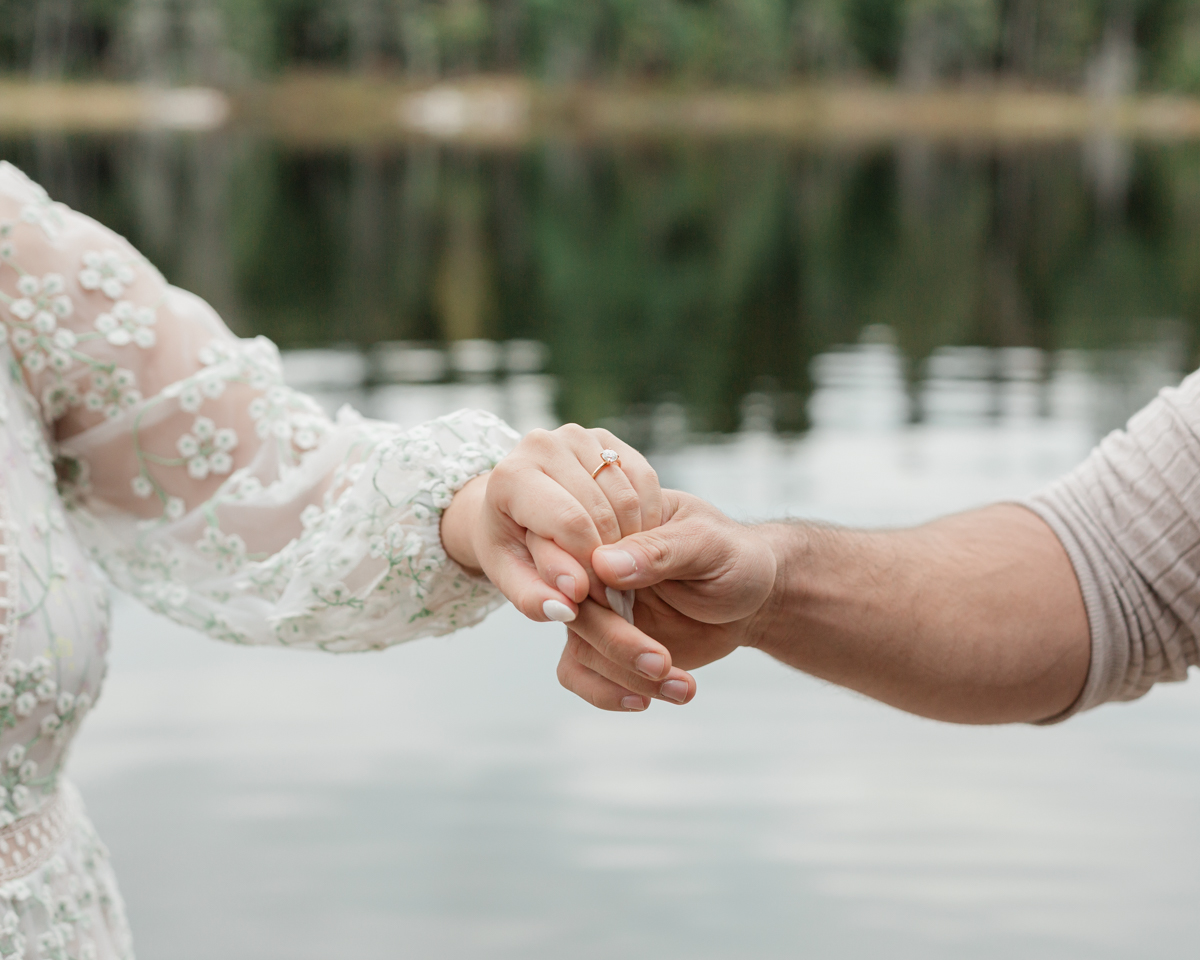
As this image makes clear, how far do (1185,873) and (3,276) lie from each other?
441 cm

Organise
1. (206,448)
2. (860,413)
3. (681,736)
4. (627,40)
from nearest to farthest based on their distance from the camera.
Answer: (206,448), (681,736), (860,413), (627,40)

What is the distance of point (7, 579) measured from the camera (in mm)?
1800

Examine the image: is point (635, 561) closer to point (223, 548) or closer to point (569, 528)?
point (569, 528)

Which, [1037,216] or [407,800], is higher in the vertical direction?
[407,800]

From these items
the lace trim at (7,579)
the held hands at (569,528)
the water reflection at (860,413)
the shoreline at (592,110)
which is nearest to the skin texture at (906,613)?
the held hands at (569,528)

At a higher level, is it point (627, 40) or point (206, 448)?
point (206, 448)

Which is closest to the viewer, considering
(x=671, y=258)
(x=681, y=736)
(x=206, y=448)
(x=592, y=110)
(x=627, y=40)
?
(x=206, y=448)

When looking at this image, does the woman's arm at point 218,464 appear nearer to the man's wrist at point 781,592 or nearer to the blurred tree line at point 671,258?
the man's wrist at point 781,592

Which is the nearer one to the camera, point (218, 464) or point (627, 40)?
point (218, 464)

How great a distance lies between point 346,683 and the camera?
646cm

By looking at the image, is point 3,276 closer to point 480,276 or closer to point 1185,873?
point 1185,873

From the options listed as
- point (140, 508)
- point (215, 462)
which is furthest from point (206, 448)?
point (140, 508)

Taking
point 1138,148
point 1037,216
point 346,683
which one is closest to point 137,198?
point 1037,216

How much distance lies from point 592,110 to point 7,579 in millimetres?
71692
